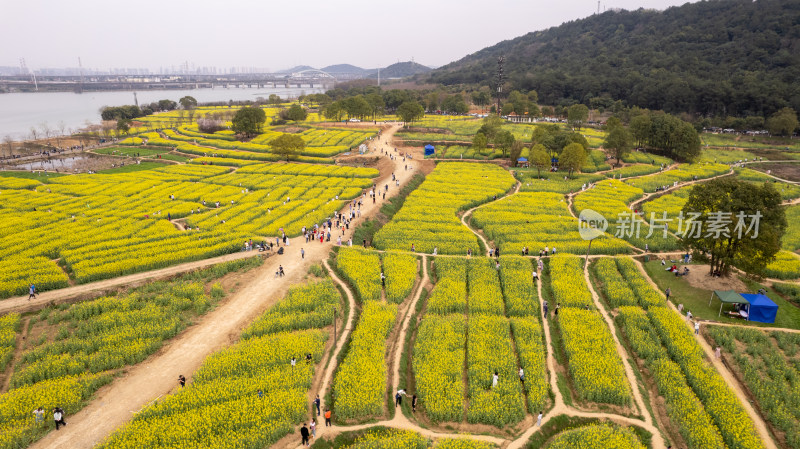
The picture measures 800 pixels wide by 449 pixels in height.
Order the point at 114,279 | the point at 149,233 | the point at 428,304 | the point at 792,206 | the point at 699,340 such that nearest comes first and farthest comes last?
the point at 699,340 → the point at 428,304 → the point at 114,279 → the point at 149,233 → the point at 792,206

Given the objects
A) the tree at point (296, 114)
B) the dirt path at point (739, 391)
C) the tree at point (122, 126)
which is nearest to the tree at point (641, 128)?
the dirt path at point (739, 391)

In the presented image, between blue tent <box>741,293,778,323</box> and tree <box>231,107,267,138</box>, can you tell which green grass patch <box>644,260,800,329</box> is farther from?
tree <box>231,107,267,138</box>

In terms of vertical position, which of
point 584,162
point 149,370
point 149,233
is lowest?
point 149,370

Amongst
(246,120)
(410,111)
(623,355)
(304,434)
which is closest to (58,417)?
(304,434)

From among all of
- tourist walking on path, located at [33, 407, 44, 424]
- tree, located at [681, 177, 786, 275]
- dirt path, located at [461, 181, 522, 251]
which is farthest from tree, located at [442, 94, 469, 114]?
tourist walking on path, located at [33, 407, 44, 424]

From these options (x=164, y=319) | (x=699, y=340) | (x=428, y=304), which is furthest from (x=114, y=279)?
(x=699, y=340)

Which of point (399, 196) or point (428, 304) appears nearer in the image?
point (428, 304)

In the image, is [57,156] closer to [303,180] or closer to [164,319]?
[303,180]

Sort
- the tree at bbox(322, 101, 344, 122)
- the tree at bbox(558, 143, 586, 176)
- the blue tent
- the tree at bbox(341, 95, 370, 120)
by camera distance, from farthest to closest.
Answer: the tree at bbox(341, 95, 370, 120)
the tree at bbox(322, 101, 344, 122)
the tree at bbox(558, 143, 586, 176)
the blue tent
